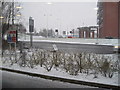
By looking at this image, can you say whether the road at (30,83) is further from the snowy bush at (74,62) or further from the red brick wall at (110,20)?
the red brick wall at (110,20)

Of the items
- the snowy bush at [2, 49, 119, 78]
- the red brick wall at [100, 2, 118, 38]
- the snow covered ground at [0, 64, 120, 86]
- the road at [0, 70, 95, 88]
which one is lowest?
the road at [0, 70, 95, 88]

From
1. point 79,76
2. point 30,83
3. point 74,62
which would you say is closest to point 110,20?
point 74,62

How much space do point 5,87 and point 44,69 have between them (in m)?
3.19

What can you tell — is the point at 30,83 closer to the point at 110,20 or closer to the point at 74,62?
the point at 74,62

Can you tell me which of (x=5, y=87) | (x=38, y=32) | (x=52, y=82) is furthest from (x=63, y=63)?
(x=38, y=32)

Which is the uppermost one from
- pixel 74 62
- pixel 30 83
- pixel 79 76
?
pixel 74 62

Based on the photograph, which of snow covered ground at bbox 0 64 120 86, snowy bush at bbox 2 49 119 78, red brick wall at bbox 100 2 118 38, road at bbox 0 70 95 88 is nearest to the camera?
road at bbox 0 70 95 88

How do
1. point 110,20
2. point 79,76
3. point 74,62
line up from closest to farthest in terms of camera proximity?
point 79,76 < point 74,62 < point 110,20

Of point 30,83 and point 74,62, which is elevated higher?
point 74,62

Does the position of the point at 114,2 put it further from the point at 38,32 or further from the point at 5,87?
the point at 38,32

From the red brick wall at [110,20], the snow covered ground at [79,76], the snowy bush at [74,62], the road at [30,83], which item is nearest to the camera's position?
the road at [30,83]

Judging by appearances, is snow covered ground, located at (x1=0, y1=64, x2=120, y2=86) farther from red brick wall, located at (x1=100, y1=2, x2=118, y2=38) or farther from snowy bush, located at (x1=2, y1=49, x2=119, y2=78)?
red brick wall, located at (x1=100, y1=2, x2=118, y2=38)

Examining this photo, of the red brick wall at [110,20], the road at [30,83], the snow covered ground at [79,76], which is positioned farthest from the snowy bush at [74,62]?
the red brick wall at [110,20]

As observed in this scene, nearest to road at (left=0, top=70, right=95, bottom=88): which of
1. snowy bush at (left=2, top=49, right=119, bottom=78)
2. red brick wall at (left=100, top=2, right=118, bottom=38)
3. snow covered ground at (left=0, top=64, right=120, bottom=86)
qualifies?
snow covered ground at (left=0, top=64, right=120, bottom=86)
